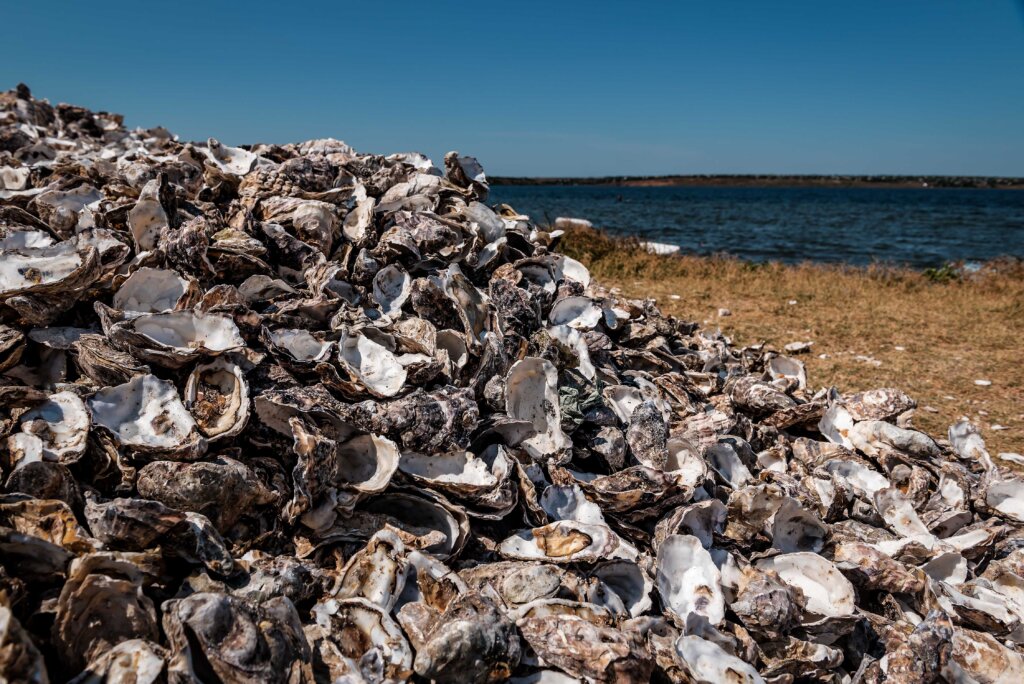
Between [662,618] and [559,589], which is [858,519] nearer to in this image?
[662,618]

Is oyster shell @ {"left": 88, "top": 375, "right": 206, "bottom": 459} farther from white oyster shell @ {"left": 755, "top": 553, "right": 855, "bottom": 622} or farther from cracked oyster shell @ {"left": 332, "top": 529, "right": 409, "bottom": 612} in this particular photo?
white oyster shell @ {"left": 755, "top": 553, "right": 855, "bottom": 622}

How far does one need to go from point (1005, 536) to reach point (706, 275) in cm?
906

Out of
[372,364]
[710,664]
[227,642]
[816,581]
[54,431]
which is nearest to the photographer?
[227,642]

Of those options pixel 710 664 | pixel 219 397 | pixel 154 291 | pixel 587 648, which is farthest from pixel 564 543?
pixel 154 291

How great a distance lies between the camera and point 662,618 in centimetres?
252

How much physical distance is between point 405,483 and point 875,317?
9085 mm

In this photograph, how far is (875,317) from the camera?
9.28m

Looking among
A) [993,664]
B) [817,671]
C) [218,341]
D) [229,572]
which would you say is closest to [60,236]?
[218,341]

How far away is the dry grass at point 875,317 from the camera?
250 inches

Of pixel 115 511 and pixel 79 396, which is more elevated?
pixel 79 396

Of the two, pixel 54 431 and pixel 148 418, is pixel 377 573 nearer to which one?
pixel 148 418

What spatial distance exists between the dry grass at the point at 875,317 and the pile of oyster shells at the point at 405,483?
201cm

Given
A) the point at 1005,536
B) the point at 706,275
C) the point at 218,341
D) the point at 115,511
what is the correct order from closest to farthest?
1. the point at 115,511
2. the point at 218,341
3. the point at 1005,536
4. the point at 706,275

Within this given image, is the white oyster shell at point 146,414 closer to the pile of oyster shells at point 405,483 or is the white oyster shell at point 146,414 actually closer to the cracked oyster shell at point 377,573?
the pile of oyster shells at point 405,483
